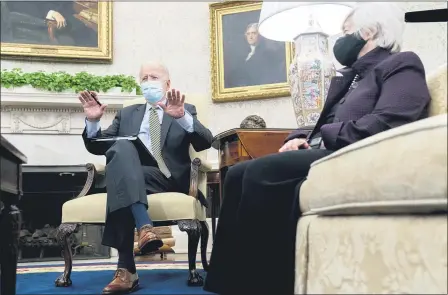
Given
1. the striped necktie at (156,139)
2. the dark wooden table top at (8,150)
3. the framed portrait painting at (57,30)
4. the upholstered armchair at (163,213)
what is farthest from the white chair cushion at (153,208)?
the framed portrait painting at (57,30)

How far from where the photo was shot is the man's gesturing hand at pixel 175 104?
85.7 inches

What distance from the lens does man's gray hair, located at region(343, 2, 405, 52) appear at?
70.0 inches

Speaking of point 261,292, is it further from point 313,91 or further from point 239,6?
point 239,6

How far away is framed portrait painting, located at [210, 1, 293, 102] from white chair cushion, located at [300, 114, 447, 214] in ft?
11.3

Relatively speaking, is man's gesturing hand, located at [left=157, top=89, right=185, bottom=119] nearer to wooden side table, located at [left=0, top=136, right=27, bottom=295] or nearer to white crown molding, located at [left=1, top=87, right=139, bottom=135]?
wooden side table, located at [left=0, top=136, right=27, bottom=295]

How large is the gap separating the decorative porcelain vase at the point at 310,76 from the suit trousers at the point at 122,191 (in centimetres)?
85

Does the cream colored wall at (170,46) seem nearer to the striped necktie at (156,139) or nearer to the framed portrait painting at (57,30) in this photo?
the framed portrait painting at (57,30)

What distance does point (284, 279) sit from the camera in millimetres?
1477

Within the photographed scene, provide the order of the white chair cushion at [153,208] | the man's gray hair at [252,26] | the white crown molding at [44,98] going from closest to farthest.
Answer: the white chair cushion at [153,208]
the white crown molding at [44,98]
the man's gray hair at [252,26]

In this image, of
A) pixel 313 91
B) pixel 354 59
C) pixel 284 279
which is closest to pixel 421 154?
pixel 284 279

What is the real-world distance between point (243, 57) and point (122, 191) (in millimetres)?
2918

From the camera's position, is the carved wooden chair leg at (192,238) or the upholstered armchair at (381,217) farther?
the carved wooden chair leg at (192,238)

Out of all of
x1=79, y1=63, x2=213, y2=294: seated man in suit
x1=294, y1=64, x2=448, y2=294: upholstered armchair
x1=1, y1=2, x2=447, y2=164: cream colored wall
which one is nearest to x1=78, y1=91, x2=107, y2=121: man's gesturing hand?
x1=79, y1=63, x2=213, y2=294: seated man in suit

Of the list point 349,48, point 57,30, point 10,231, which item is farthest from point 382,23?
point 57,30
